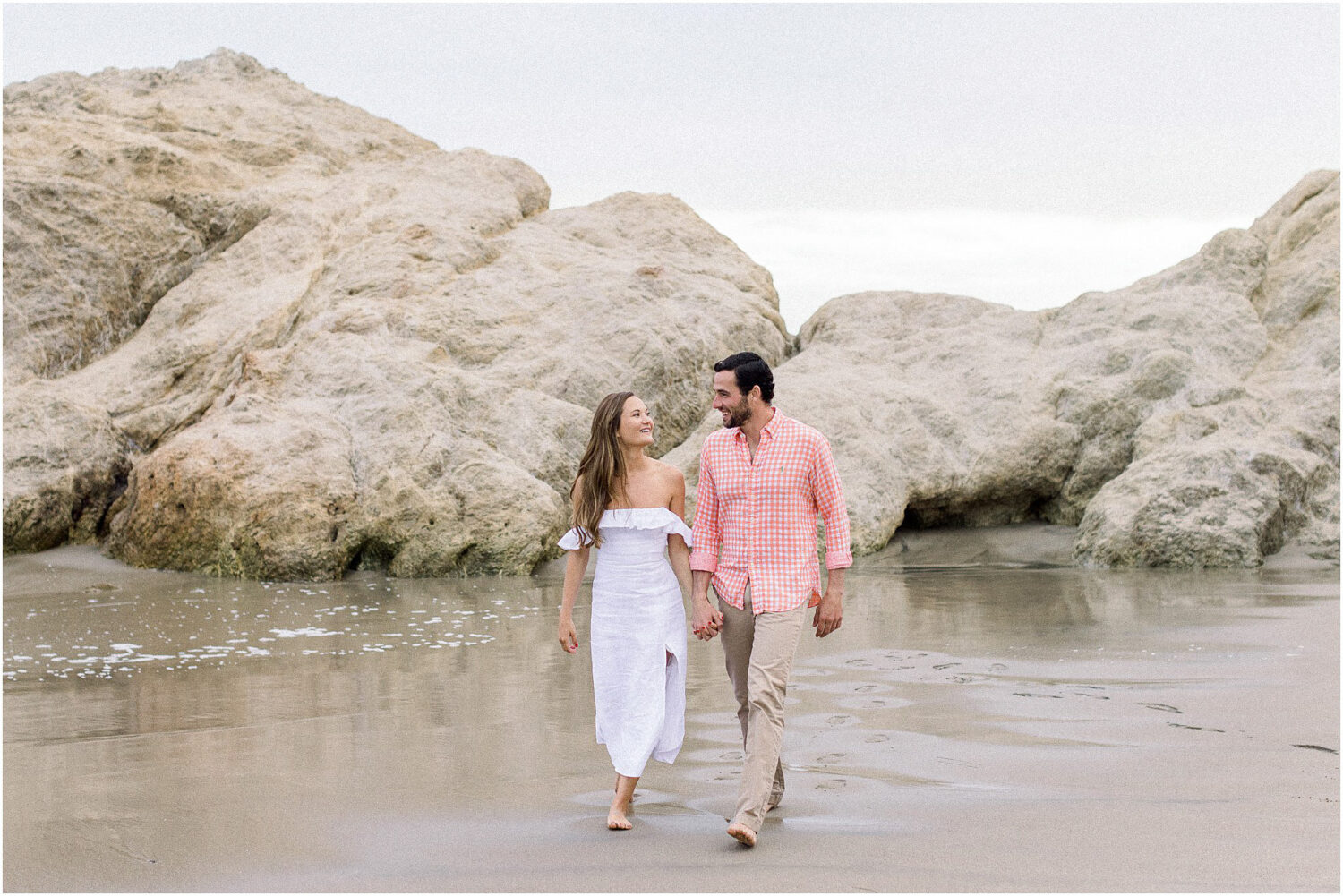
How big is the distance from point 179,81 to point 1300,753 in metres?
21.8

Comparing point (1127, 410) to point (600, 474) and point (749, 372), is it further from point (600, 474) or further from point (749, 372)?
point (600, 474)

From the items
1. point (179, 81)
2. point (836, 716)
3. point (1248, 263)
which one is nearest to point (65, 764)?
point (836, 716)

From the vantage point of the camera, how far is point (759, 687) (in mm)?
4543

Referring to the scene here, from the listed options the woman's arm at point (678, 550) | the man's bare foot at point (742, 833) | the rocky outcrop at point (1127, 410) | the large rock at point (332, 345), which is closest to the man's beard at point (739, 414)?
the woman's arm at point (678, 550)

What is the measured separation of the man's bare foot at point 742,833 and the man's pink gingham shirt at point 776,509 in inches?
33.8

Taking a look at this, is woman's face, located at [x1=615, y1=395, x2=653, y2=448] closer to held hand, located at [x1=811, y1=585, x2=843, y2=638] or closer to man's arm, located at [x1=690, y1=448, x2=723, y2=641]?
man's arm, located at [x1=690, y1=448, x2=723, y2=641]

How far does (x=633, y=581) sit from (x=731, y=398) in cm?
80

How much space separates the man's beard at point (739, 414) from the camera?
4852mm

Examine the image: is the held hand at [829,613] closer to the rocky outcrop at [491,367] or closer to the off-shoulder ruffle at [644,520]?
the off-shoulder ruffle at [644,520]

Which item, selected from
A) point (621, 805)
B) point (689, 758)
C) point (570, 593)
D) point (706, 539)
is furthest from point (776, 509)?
point (689, 758)

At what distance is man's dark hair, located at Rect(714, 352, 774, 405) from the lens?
483 cm

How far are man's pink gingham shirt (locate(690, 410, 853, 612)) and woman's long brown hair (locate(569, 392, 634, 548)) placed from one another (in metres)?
0.40

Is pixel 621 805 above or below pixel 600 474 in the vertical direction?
below

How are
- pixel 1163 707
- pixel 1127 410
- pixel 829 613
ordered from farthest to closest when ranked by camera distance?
pixel 1127 410, pixel 1163 707, pixel 829 613
